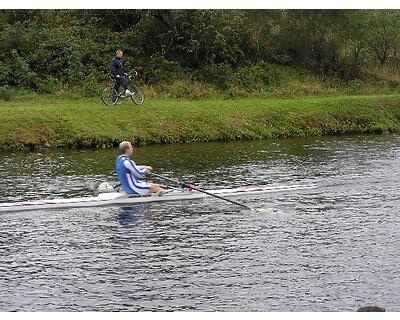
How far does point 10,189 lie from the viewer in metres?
25.6

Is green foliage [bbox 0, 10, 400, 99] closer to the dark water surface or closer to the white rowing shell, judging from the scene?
the dark water surface

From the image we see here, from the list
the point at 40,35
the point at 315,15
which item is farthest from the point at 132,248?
the point at 315,15

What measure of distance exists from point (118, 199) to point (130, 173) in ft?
2.98

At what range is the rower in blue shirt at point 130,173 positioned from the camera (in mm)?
23266

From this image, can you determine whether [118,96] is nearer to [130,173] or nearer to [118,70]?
[118,70]

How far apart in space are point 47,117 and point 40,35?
12.5 m

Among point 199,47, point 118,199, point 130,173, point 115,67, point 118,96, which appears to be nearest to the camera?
point 130,173

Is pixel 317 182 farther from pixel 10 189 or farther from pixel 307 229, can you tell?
pixel 10 189

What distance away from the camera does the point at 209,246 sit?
18.5 m

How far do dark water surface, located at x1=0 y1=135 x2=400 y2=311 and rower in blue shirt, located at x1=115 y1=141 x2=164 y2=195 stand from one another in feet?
2.17

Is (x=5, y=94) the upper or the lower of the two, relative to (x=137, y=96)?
upper

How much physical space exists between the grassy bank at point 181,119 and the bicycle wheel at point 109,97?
318mm

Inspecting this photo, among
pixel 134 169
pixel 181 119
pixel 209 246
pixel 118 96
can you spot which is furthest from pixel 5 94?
pixel 209 246

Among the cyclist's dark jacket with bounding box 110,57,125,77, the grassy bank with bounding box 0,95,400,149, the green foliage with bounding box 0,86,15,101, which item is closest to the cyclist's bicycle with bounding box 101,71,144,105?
the grassy bank with bounding box 0,95,400,149
